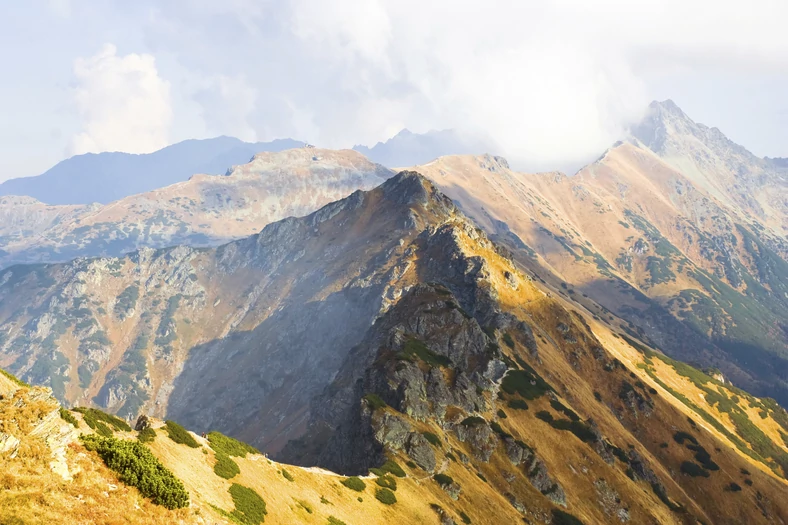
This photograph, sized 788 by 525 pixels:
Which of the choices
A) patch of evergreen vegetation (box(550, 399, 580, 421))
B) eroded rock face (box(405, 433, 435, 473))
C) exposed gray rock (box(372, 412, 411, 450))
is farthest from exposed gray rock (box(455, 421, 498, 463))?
patch of evergreen vegetation (box(550, 399, 580, 421))

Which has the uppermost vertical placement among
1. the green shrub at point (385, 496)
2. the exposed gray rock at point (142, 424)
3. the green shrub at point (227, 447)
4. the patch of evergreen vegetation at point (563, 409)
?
the patch of evergreen vegetation at point (563, 409)

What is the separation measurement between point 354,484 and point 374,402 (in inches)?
1110

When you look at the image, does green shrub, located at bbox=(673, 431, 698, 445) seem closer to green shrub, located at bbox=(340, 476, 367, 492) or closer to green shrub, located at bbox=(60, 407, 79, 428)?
green shrub, located at bbox=(340, 476, 367, 492)

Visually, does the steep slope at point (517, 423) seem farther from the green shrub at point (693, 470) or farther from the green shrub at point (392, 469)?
the green shrub at point (392, 469)

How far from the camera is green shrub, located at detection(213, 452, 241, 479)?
47509 millimetres

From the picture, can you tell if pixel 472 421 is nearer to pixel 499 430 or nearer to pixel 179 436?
pixel 499 430

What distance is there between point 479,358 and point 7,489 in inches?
4350

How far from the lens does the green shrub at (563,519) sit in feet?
287

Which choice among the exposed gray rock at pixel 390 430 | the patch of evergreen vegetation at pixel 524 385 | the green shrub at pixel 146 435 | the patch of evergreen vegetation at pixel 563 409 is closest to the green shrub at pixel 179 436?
the green shrub at pixel 146 435

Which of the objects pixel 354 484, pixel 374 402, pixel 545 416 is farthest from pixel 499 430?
pixel 354 484

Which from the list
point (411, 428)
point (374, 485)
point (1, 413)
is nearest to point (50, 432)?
point (1, 413)

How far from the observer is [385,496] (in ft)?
220

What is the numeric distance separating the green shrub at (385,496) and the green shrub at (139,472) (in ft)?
126

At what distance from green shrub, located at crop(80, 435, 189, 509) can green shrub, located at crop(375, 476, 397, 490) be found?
1687 inches
